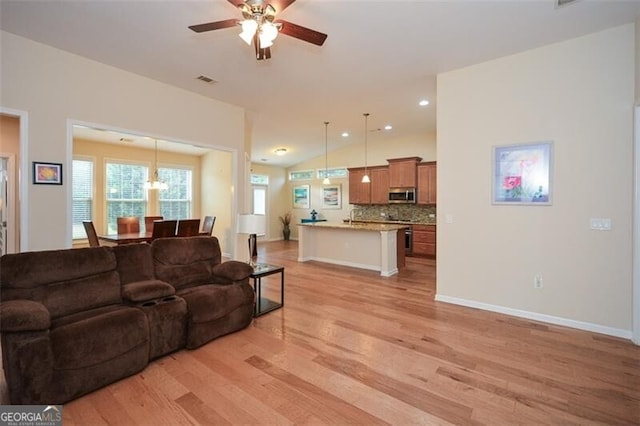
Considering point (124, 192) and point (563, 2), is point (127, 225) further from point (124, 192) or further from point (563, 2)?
point (563, 2)

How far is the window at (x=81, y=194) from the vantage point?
649 cm

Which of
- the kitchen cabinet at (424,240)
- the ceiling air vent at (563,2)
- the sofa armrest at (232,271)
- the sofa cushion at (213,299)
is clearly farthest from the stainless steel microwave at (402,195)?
the sofa cushion at (213,299)

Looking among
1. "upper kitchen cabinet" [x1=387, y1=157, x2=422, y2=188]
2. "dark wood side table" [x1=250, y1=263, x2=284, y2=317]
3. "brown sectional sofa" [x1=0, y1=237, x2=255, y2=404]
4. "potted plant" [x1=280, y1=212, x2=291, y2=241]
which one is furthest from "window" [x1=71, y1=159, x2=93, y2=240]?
"upper kitchen cabinet" [x1=387, y1=157, x2=422, y2=188]

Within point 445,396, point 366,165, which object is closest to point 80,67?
point 445,396

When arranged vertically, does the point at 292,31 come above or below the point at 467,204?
Answer: above

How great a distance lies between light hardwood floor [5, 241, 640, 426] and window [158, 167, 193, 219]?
18.9 feet

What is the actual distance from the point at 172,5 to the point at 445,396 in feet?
12.4

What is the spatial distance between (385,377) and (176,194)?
24.7 ft

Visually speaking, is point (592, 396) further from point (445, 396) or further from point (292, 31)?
point (292, 31)

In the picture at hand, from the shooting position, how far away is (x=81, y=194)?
657cm

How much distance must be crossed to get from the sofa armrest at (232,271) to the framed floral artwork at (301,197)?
7412 mm

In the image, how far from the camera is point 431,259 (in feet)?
23.7

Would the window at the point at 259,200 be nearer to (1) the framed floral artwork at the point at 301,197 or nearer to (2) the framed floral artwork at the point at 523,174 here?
(1) the framed floral artwork at the point at 301,197

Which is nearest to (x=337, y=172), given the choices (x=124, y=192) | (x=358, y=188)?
(x=358, y=188)
